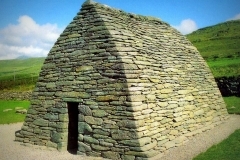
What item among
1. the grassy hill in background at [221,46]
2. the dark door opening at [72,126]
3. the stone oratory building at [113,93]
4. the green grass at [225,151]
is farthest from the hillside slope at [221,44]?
the dark door opening at [72,126]

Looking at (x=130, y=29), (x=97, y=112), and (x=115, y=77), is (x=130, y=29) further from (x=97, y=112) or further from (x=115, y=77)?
(x=97, y=112)

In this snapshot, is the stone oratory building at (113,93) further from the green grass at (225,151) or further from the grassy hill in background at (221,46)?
the grassy hill in background at (221,46)

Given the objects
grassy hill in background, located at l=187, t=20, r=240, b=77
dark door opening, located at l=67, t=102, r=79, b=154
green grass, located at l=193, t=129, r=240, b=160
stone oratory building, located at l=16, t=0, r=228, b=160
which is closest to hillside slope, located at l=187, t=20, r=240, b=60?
grassy hill in background, located at l=187, t=20, r=240, b=77

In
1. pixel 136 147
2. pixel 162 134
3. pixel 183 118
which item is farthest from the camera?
pixel 183 118

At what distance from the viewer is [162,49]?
10.8m

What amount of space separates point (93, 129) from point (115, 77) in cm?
192

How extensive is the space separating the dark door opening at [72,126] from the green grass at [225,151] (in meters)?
4.71

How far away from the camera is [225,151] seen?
825cm

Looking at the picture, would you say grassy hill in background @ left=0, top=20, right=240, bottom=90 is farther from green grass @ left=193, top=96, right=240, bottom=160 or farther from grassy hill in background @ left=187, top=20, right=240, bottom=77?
green grass @ left=193, top=96, right=240, bottom=160

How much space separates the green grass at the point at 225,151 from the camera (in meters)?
7.70

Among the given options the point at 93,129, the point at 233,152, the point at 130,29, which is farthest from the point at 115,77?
the point at 233,152

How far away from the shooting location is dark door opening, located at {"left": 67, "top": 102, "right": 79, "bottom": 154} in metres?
9.48

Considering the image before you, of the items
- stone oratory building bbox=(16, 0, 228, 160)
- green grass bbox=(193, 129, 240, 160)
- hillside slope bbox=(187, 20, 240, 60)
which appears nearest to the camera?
green grass bbox=(193, 129, 240, 160)

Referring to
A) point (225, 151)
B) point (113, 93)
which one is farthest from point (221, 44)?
point (113, 93)
